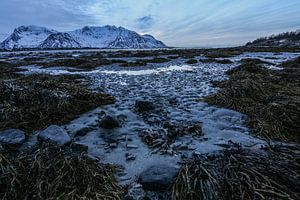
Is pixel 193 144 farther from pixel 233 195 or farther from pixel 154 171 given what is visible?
pixel 233 195

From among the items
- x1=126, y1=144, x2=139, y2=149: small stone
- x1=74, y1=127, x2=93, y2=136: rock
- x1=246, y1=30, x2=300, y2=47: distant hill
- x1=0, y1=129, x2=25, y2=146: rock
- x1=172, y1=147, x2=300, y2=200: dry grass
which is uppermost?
x1=0, y1=129, x2=25, y2=146: rock

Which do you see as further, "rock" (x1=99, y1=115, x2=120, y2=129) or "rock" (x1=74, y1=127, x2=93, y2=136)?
"rock" (x1=99, y1=115, x2=120, y2=129)

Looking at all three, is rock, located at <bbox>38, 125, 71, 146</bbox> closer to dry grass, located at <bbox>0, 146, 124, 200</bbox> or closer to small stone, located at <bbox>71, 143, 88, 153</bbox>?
small stone, located at <bbox>71, 143, 88, 153</bbox>

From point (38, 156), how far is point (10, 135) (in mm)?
1744

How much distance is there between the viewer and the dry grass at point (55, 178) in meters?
3.43

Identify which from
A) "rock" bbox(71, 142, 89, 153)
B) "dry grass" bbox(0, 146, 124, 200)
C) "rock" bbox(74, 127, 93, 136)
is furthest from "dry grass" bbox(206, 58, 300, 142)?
"rock" bbox(74, 127, 93, 136)

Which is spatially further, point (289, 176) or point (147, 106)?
point (147, 106)

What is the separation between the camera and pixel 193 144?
17.0 feet

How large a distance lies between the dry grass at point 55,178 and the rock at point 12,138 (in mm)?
1031

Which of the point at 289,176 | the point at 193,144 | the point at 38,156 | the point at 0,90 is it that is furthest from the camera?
the point at 0,90

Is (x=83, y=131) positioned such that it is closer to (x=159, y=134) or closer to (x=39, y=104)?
(x=159, y=134)

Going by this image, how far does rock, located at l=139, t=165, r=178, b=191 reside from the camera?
144 inches

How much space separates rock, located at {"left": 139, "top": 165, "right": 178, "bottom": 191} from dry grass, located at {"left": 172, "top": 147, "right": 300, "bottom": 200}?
171 millimetres

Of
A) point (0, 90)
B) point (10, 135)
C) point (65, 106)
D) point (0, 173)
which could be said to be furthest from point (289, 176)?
point (0, 90)
